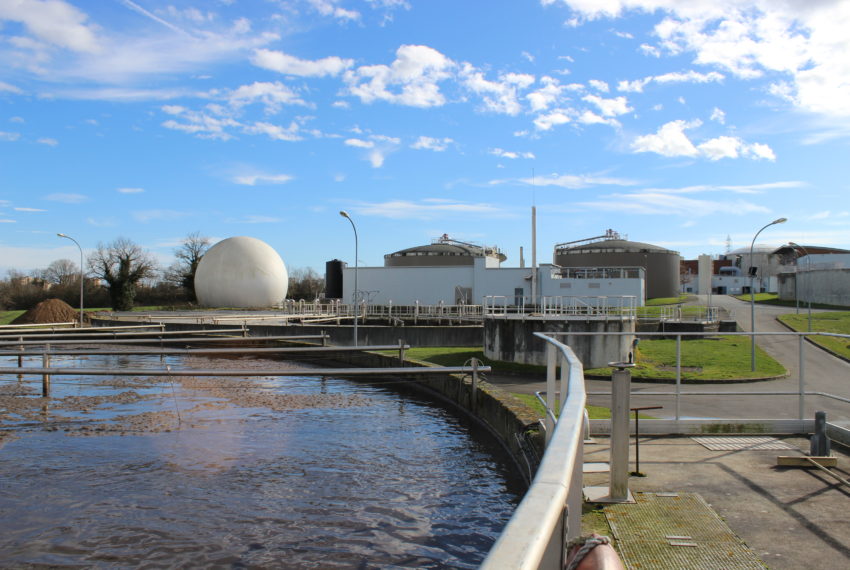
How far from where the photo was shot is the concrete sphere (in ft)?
216

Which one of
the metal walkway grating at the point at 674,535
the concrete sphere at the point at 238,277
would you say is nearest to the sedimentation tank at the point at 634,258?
the concrete sphere at the point at 238,277

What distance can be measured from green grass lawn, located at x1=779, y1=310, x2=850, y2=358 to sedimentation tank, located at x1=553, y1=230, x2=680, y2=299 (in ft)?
87.1

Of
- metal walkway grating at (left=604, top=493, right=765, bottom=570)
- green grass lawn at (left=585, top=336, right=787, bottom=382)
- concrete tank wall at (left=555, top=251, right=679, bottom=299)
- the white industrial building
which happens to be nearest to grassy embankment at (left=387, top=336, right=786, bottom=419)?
green grass lawn at (left=585, top=336, right=787, bottom=382)

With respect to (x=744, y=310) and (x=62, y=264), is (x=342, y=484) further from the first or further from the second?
(x=62, y=264)

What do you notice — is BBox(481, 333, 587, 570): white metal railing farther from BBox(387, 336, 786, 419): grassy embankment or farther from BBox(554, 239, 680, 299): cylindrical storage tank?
BBox(554, 239, 680, 299): cylindrical storage tank

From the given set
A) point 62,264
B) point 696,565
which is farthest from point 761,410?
point 62,264

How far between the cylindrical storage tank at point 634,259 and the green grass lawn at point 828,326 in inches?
1044

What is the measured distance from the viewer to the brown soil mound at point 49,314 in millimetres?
44688

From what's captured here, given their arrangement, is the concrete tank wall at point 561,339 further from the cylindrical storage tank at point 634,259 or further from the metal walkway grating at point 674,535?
the cylindrical storage tank at point 634,259

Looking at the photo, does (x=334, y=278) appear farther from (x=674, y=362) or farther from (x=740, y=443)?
(x=740, y=443)

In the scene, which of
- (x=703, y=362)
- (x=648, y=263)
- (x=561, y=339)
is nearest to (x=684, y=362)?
(x=703, y=362)

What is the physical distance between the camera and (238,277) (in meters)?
65.8

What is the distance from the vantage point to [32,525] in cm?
661

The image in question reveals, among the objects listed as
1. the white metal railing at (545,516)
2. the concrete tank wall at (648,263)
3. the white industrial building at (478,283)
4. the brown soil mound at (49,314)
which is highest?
the concrete tank wall at (648,263)
